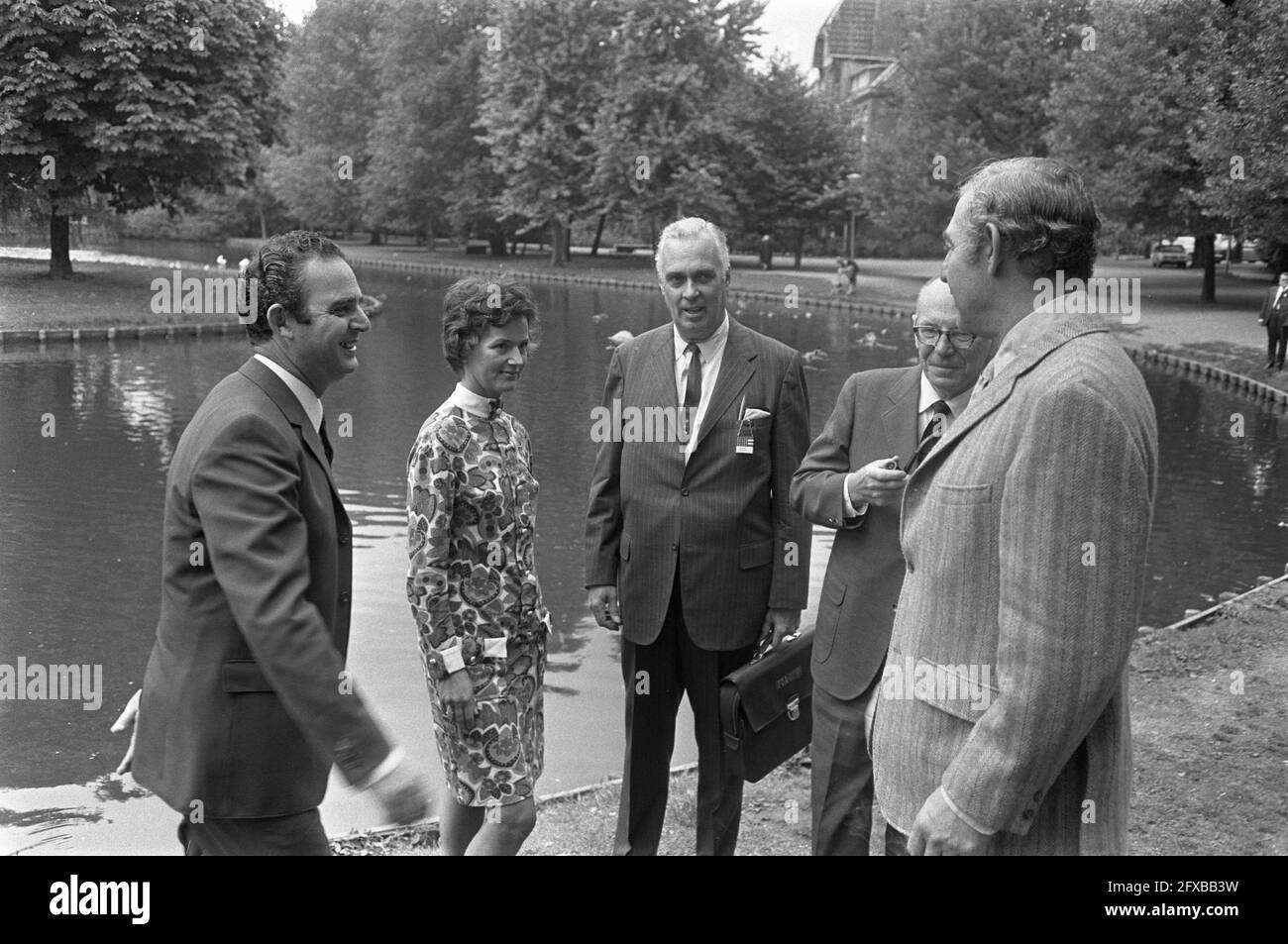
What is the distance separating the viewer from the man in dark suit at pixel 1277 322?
23781 mm

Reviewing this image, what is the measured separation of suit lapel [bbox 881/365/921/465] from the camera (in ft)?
14.8

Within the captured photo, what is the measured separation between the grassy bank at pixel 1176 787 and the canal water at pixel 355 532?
0.98m

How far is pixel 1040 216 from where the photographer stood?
254 cm

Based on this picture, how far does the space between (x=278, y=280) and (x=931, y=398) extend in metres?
2.25

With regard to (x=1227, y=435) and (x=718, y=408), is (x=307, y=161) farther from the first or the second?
(x=718, y=408)

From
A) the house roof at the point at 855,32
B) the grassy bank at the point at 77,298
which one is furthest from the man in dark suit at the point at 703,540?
the house roof at the point at 855,32

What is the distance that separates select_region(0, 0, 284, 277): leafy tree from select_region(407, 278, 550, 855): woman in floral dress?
3096 centimetres

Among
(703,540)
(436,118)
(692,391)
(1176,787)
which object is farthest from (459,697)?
(436,118)

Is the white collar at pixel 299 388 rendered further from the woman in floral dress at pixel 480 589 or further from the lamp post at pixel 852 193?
the lamp post at pixel 852 193

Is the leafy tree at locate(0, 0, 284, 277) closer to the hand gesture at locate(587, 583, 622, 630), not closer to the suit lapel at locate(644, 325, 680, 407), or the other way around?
the suit lapel at locate(644, 325, 680, 407)

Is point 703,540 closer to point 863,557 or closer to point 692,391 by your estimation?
point 692,391

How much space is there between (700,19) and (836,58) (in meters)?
40.0

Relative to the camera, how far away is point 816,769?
4.54 metres

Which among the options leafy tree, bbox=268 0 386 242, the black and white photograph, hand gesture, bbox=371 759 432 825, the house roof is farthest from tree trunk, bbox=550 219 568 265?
hand gesture, bbox=371 759 432 825
